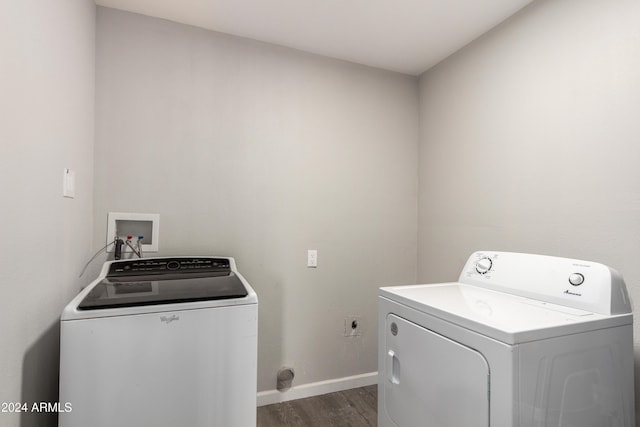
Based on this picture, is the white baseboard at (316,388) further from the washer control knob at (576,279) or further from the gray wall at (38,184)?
the washer control knob at (576,279)

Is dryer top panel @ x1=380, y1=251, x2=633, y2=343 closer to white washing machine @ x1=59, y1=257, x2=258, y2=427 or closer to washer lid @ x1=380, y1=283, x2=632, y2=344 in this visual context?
washer lid @ x1=380, y1=283, x2=632, y2=344

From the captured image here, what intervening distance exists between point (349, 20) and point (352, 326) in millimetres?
2009

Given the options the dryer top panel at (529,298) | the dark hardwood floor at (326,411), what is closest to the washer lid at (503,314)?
the dryer top panel at (529,298)

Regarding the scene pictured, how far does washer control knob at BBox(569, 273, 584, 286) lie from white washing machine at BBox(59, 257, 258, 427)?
124 centimetres

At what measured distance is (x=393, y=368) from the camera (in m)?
1.35

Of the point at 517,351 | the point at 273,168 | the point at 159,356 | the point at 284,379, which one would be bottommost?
the point at 284,379

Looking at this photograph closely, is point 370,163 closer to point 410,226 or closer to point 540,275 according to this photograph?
point 410,226

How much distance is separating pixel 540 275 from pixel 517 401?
24.3 inches

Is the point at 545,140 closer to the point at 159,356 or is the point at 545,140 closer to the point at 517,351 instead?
the point at 517,351

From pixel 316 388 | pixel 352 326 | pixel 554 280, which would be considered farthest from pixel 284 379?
pixel 554 280

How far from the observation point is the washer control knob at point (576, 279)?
1.15 metres

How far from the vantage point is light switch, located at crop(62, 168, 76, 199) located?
129cm

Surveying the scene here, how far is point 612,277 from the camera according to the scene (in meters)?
1.09

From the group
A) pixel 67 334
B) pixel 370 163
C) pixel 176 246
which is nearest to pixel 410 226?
pixel 370 163
